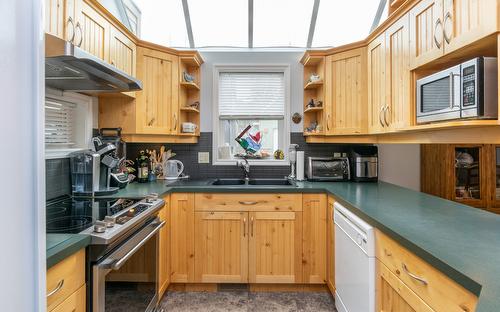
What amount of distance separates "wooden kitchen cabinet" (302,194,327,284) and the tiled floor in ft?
0.51

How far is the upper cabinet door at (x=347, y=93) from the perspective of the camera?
261 centimetres

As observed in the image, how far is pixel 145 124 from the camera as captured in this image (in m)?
2.58

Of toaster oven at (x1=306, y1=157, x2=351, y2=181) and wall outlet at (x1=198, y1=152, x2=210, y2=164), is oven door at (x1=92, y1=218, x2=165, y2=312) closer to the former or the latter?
wall outlet at (x1=198, y1=152, x2=210, y2=164)

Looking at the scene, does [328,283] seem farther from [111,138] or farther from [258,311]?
[111,138]

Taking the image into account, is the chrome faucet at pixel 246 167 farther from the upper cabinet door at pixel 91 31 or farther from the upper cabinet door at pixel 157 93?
the upper cabinet door at pixel 91 31

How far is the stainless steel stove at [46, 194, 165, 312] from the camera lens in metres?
1.26

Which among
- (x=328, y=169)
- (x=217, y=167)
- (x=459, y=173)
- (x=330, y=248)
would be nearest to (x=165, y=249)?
(x=217, y=167)

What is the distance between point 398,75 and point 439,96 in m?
0.61

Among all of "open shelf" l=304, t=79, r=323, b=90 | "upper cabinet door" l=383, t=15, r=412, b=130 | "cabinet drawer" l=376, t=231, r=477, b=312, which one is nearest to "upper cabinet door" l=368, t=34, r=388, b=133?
"upper cabinet door" l=383, t=15, r=412, b=130

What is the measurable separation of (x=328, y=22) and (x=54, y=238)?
305 cm

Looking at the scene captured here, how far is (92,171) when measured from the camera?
209 centimetres

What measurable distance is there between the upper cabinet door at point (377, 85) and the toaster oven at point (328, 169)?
1.57 feet

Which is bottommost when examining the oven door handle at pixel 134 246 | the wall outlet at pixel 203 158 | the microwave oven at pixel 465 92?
the oven door handle at pixel 134 246

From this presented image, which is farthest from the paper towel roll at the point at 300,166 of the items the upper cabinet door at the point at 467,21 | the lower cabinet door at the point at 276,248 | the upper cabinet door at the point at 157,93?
the upper cabinet door at the point at 467,21
